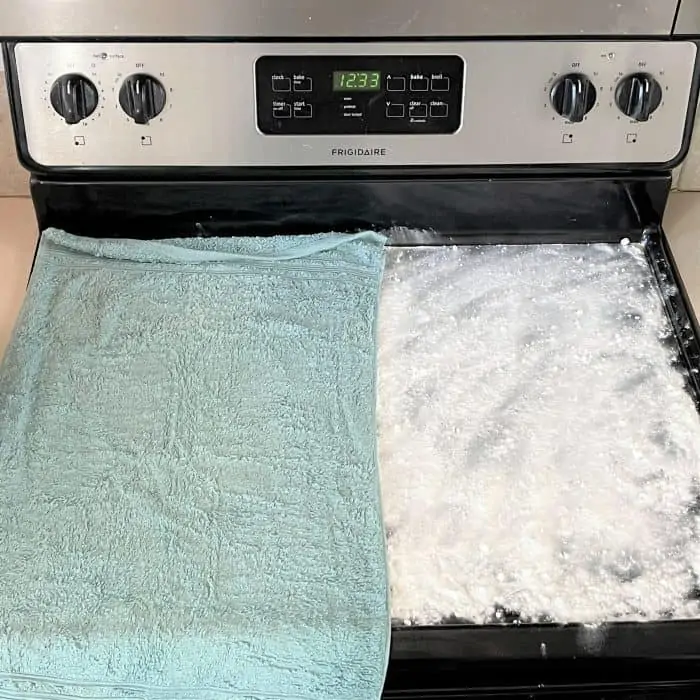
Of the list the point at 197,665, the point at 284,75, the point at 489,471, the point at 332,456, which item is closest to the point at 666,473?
the point at 489,471

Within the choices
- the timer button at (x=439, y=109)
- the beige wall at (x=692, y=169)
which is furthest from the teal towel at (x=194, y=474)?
the beige wall at (x=692, y=169)

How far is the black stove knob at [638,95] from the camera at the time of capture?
34.0 inches

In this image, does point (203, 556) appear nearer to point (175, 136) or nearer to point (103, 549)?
point (103, 549)

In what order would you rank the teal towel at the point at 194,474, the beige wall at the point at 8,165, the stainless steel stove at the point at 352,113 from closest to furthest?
the teal towel at the point at 194,474 < the stainless steel stove at the point at 352,113 < the beige wall at the point at 8,165

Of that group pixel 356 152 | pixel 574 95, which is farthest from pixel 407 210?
pixel 574 95

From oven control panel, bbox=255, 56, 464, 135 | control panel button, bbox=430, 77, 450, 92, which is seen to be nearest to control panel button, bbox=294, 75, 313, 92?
oven control panel, bbox=255, 56, 464, 135

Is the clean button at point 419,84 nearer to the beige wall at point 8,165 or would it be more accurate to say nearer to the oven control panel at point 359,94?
the oven control panel at point 359,94

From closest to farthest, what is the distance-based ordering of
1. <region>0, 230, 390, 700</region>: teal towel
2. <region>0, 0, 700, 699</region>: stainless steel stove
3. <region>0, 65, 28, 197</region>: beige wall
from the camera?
1. <region>0, 230, 390, 700</region>: teal towel
2. <region>0, 0, 700, 699</region>: stainless steel stove
3. <region>0, 65, 28, 197</region>: beige wall

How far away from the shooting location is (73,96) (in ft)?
2.80

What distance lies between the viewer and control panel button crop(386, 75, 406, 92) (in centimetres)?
86

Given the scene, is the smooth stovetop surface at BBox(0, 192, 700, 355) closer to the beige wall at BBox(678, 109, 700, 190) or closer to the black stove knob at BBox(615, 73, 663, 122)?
the beige wall at BBox(678, 109, 700, 190)

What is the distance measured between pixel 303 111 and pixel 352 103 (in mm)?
45

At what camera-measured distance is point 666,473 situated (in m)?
0.71

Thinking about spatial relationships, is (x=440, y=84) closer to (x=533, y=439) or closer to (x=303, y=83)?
(x=303, y=83)
